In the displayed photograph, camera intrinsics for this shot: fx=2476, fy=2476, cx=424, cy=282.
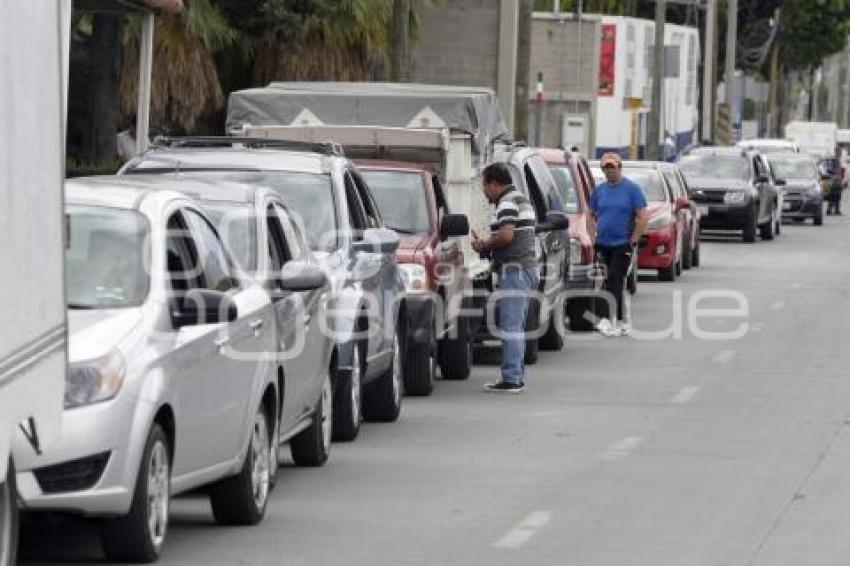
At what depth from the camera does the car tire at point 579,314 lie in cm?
2630

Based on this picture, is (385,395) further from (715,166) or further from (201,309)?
(715,166)

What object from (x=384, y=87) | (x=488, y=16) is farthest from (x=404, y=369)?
(x=488, y=16)

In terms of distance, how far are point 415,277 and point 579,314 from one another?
7.67m

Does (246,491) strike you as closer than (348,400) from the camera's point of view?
Yes

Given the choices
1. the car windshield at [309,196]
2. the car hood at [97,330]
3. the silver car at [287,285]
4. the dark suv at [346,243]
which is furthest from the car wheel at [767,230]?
the car hood at [97,330]

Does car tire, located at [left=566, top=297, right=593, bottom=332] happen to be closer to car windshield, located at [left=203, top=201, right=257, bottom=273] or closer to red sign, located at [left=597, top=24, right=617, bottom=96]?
car windshield, located at [left=203, top=201, right=257, bottom=273]

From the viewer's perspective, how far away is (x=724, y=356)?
922 inches

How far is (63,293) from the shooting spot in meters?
9.70

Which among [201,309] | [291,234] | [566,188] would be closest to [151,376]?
[201,309]

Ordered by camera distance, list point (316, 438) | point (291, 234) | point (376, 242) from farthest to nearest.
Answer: point (376, 242)
point (316, 438)
point (291, 234)

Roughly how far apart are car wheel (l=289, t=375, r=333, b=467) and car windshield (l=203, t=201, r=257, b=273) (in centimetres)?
121

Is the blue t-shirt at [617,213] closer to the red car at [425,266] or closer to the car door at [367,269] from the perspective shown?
the red car at [425,266]

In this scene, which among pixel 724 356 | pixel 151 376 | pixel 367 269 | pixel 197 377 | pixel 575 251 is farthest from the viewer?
pixel 575 251

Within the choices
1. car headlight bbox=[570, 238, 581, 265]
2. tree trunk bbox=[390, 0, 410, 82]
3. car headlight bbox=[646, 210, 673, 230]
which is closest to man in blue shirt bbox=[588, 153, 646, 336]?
car headlight bbox=[570, 238, 581, 265]
